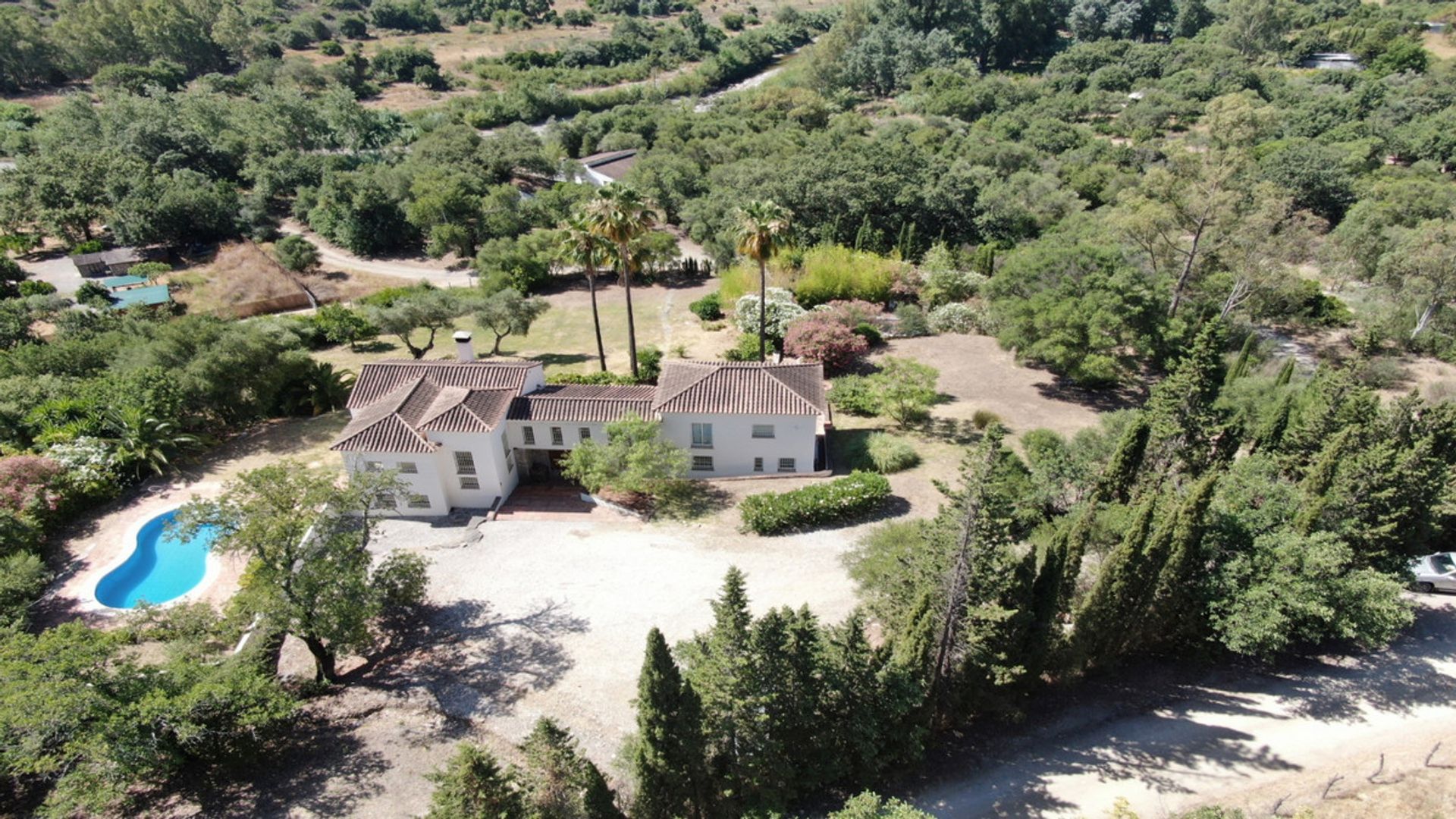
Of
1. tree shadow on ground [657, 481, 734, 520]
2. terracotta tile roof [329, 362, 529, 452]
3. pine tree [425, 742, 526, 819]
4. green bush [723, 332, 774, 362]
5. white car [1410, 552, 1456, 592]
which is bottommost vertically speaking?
white car [1410, 552, 1456, 592]

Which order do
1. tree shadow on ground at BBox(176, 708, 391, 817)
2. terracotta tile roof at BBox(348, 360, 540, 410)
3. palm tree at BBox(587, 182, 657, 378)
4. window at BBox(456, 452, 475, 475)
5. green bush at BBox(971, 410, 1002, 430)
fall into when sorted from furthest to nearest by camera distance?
green bush at BBox(971, 410, 1002, 430) < palm tree at BBox(587, 182, 657, 378) < terracotta tile roof at BBox(348, 360, 540, 410) < window at BBox(456, 452, 475, 475) < tree shadow on ground at BBox(176, 708, 391, 817)

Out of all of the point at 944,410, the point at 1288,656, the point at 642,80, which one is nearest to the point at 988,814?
the point at 1288,656

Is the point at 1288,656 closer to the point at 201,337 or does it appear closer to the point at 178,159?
the point at 201,337

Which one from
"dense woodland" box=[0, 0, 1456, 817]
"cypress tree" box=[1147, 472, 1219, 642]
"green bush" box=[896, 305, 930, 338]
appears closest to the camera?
"dense woodland" box=[0, 0, 1456, 817]

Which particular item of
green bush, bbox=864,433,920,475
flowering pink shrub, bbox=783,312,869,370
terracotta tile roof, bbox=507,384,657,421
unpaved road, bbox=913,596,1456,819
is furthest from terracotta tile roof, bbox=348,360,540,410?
unpaved road, bbox=913,596,1456,819

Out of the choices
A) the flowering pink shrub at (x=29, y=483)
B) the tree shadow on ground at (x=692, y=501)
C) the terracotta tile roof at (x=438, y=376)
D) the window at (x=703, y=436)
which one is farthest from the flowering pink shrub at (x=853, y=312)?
the flowering pink shrub at (x=29, y=483)

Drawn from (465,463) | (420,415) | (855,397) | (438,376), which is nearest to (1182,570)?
(855,397)

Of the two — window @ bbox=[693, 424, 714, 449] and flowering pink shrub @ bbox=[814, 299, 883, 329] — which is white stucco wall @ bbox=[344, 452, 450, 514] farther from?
flowering pink shrub @ bbox=[814, 299, 883, 329]
